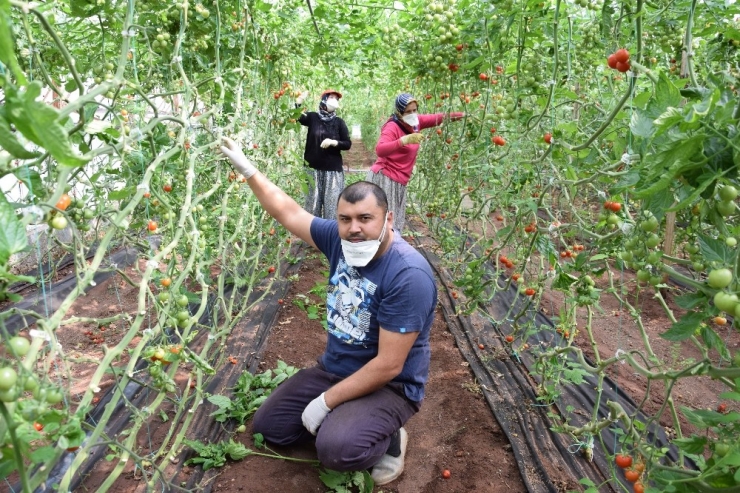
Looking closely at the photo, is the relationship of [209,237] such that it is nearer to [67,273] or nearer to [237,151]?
[237,151]

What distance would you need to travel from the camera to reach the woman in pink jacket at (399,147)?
4.12 meters

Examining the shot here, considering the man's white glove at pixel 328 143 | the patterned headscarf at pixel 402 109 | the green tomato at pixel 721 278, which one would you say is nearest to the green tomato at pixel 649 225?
the green tomato at pixel 721 278

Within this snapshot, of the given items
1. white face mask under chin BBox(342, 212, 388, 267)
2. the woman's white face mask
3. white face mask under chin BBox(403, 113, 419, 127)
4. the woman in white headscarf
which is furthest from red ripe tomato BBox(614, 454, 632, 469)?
the woman's white face mask

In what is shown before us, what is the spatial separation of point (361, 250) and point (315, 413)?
685 mm

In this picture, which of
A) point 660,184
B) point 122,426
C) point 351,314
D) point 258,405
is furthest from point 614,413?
point 122,426

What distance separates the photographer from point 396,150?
4.21m

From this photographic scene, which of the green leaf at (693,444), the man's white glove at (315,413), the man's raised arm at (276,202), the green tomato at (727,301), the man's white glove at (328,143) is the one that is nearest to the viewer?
the green tomato at (727,301)

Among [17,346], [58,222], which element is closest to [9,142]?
[17,346]

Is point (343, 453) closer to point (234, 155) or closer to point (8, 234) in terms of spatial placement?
point (234, 155)

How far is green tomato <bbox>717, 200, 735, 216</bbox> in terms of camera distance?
3.39ft

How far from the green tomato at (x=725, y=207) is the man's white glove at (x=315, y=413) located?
1.52 metres

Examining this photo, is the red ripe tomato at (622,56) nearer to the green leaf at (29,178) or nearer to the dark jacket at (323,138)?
the green leaf at (29,178)

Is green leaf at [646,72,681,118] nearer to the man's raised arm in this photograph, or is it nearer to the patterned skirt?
the man's raised arm

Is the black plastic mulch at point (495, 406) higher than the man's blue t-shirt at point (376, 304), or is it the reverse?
the man's blue t-shirt at point (376, 304)
